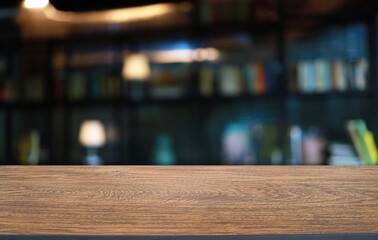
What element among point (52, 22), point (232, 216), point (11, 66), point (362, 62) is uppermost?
point (52, 22)

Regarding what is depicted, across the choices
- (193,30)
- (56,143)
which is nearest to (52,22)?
(56,143)

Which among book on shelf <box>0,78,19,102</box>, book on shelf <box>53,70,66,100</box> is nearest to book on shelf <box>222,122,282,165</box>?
book on shelf <box>53,70,66,100</box>

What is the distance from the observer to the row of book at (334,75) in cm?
253

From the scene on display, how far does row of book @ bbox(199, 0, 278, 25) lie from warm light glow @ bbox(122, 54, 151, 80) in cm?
69

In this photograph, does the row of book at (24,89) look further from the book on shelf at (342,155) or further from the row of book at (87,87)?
the book on shelf at (342,155)

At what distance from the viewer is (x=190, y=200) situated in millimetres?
632

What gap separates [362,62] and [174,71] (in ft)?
5.24

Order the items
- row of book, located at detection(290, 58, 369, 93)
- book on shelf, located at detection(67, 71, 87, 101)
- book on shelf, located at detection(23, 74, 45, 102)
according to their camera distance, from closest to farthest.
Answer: row of book, located at detection(290, 58, 369, 93) < book on shelf, located at detection(67, 71, 87, 101) < book on shelf, located at detection(23, 74, 45, 102)

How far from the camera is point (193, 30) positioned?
9.76 feet

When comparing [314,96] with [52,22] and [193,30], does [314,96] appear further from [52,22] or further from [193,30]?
[52,22]

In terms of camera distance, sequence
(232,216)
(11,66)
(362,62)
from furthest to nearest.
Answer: (11,66), (362,62), (232,216)

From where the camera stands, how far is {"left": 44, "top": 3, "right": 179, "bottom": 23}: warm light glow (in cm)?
335

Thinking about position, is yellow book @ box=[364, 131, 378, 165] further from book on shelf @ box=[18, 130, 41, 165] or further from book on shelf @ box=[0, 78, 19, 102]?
book on shelf @ box=[0, 78, 19, 102]

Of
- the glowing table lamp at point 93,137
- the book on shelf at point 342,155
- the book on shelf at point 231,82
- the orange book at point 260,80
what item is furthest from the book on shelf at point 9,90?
the book on shelf at point 342,155
